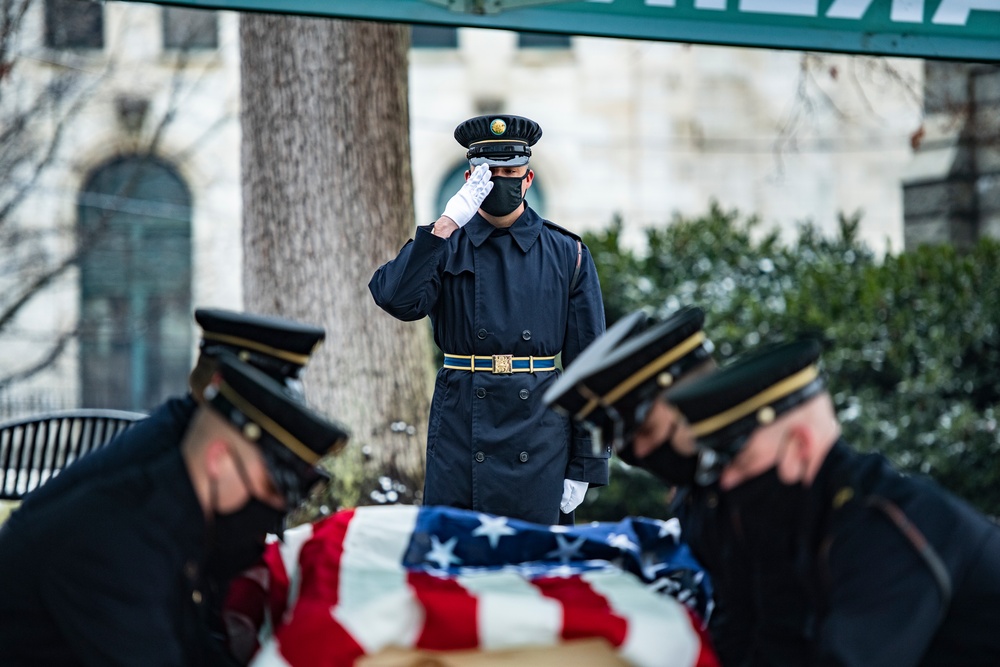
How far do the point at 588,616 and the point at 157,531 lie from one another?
1.08 m

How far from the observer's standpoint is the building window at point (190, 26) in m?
18.3

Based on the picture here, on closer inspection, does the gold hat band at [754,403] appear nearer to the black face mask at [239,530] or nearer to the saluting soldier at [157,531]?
the saluting soldier at [157,531]

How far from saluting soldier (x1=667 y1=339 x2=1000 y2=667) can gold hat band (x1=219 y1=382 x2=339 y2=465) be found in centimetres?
87

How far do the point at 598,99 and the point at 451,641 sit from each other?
21432mm

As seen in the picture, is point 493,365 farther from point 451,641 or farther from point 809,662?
point 809,662

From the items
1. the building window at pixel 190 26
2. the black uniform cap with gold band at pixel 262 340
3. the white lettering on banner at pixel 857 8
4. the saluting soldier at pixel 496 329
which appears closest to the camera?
the black uniform cap with gold band at pixel 262 340

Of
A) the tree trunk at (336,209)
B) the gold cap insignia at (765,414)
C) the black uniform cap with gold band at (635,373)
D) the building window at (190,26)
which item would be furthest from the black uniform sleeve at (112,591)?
the building window at (190,26)

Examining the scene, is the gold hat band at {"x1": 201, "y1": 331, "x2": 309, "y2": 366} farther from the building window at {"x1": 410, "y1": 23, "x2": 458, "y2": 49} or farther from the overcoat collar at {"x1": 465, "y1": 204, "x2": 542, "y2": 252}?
the building window at {"x1": 410, "y1": 23, "x2": 458, "y2": 49}

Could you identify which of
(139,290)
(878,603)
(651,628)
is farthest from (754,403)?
(139,290)

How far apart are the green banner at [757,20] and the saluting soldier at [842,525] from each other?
2014mm

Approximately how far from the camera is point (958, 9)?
15.7 feet

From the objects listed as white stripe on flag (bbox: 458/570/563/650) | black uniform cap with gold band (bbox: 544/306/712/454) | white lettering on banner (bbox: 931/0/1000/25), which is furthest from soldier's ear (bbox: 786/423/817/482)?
white lettering on banner (bbox: 931/0/1000/25)

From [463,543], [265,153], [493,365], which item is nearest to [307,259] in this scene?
[265,153]

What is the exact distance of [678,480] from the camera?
330cm
